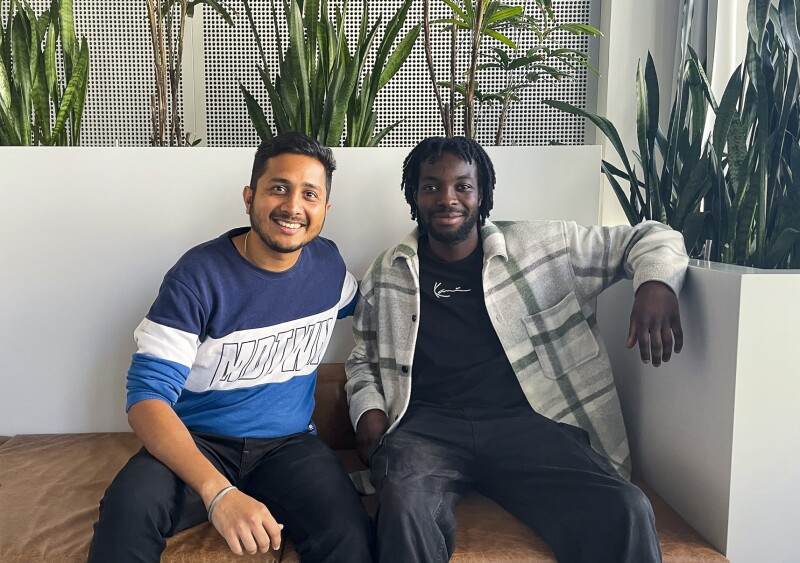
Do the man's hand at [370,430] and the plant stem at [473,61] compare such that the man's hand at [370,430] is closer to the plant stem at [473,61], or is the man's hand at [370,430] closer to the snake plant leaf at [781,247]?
the plant stem at [473,61]

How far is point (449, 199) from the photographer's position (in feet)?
5.50

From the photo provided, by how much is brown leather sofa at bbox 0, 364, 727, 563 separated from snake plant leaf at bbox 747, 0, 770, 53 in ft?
3.83

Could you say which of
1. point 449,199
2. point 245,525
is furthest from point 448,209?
point 245,525

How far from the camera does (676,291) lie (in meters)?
1.48

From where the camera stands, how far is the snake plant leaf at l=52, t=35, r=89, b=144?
6.89 feet

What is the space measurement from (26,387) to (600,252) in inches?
69.9

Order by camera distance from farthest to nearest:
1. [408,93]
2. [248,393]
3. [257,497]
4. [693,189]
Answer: [408,93]
[693,189]
[248,393]
[257,497]

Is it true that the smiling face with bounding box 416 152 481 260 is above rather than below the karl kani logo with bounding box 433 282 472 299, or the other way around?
above

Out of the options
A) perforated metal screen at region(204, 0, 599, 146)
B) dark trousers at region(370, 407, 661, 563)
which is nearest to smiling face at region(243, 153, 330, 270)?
dark trousers at region(370, 407, 661, 563)

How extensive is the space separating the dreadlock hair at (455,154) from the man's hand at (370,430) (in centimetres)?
61

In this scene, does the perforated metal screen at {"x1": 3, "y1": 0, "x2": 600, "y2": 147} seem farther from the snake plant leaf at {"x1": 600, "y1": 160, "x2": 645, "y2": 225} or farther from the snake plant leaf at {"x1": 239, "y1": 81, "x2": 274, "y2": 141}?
the snake plant leaf at {"x1": 600, "y1": 160, "x2": 645, "y2": 225}

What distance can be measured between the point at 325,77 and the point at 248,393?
1.16 metres

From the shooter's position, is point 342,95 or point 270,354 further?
point 342,95

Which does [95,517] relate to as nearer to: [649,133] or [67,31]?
[67,31]
